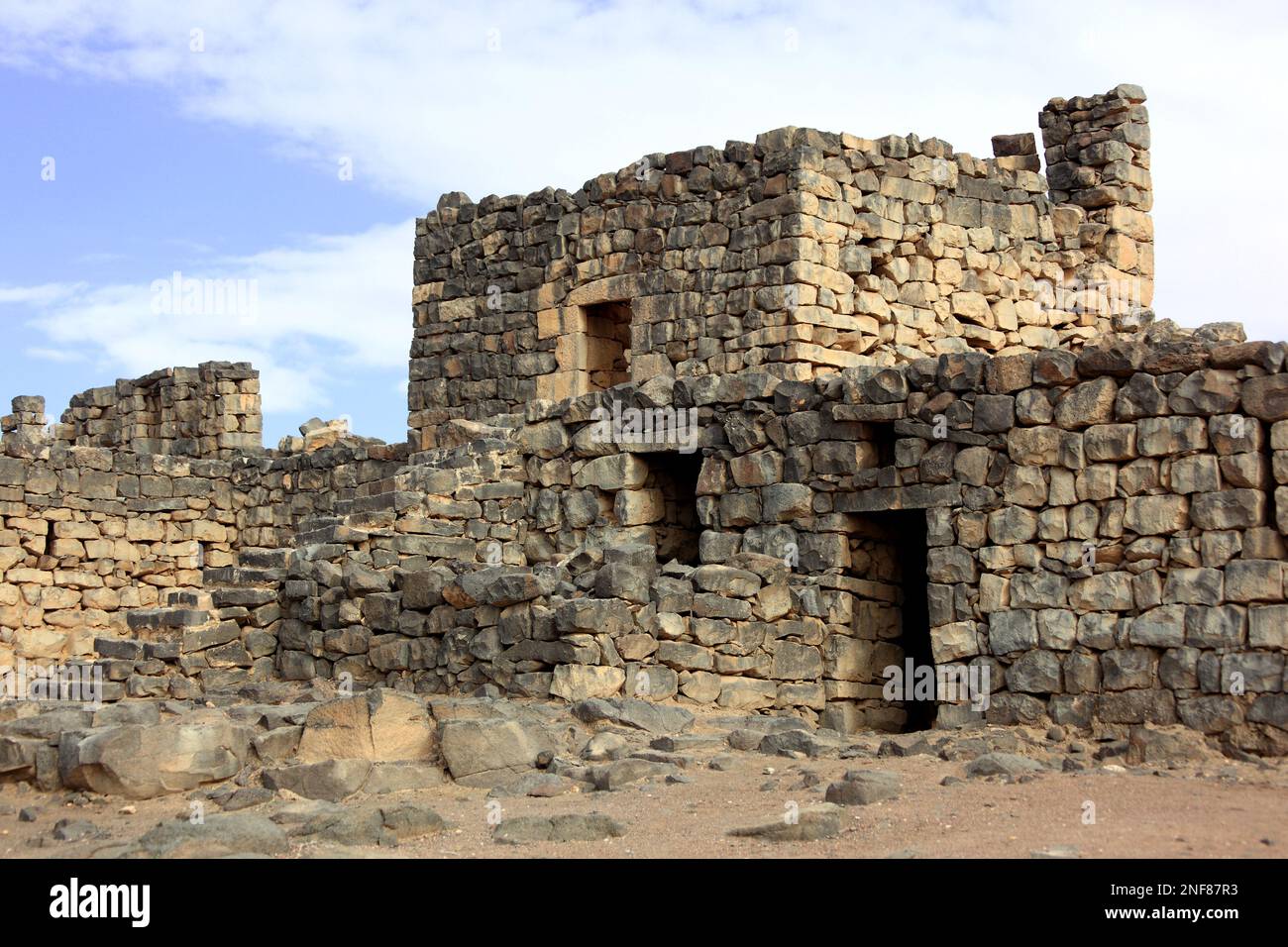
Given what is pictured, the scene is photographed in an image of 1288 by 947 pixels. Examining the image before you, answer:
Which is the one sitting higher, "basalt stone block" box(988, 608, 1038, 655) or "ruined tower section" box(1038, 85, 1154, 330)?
"ruined tower section" box(1038, 85, 1154, 330)

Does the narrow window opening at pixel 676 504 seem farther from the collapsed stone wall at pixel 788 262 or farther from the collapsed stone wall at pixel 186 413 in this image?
the collapsed stone wall at pixel 186 413

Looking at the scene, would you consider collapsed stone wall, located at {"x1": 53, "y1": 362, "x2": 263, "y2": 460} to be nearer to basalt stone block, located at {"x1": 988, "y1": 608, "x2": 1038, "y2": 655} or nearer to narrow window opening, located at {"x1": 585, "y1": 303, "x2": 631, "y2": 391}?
narrow window opening, located at {"x1": 585, "y1": 303, "x2": 631, "y2": 391}

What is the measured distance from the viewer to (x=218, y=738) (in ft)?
28.4

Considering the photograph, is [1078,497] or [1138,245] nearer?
[1078,497]

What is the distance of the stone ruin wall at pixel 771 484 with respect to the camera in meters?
9.66

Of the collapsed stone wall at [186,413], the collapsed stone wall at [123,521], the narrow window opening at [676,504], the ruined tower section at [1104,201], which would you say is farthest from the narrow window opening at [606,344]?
the collapsed stone wall at [186,413]

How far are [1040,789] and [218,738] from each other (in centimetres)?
434

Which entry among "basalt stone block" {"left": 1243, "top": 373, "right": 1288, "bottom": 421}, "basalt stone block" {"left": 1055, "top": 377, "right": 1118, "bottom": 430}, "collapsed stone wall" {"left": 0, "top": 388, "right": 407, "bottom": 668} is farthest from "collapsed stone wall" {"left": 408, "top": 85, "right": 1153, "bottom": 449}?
"basalt stone block" {"left": 1243, "top": 373, "right": 1288, "bottom": 421}

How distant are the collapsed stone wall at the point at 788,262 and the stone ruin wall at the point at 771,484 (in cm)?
4

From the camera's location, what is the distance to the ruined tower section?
645 inches

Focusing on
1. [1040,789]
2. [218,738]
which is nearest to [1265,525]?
[1040,789]

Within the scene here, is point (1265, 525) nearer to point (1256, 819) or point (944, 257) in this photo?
point (1256, 819)

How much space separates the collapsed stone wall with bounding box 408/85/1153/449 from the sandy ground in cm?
672

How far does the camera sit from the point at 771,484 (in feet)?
38.1
